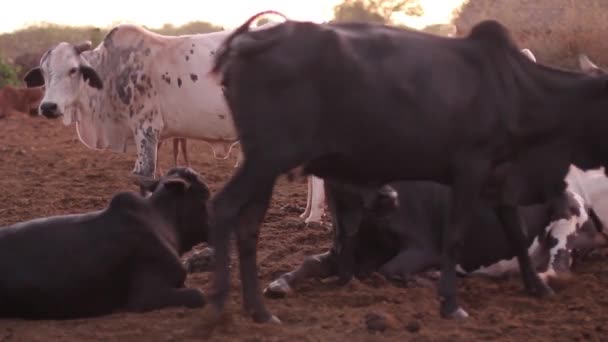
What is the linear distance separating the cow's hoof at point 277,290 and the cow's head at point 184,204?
52cm

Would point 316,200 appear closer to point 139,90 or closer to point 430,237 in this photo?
point 139,90

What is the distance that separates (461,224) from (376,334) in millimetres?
871

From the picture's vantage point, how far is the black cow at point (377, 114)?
5160 millimetres

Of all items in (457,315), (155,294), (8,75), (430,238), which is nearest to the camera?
(457,315)

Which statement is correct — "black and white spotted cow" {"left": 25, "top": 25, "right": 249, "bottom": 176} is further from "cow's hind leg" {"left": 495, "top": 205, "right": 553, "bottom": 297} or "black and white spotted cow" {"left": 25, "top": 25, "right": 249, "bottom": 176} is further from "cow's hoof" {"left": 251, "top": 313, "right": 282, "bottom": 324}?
"cow's hoof" {"left": 251, "top": 313, "right": 282, "bottom": 324}

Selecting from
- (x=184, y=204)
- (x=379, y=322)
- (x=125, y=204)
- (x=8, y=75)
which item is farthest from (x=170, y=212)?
(x=8, y=75)

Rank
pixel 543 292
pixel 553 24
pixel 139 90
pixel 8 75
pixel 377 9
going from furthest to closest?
pixel 377 9 < pixel 8 75 < pixel 553 24 < pixel 139 90 < pixel 543 292

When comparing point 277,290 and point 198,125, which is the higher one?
point 198,125

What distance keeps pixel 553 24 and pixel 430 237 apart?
58.9 feet

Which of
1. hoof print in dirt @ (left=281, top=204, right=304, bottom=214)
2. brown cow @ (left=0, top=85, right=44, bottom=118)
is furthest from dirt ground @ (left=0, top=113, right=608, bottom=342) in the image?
brown cow @ (left=0, top=85, right=44, bottom=118)

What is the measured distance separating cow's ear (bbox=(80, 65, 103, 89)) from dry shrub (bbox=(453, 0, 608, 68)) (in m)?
9.84

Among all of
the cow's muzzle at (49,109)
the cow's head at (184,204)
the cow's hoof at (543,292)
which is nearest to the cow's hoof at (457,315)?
the cow's hoof at (543,292)

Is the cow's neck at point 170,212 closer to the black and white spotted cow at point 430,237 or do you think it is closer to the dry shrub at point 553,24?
the black and white spotted cow at point 430,237

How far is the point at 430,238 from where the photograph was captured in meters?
6.74
